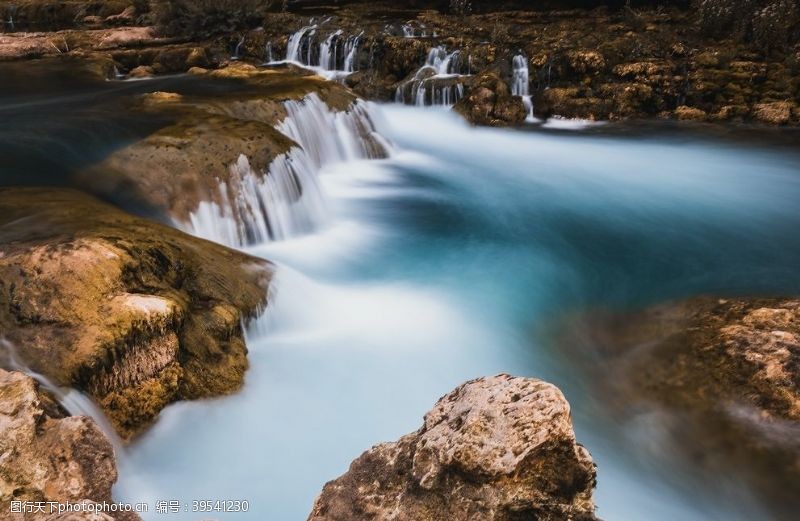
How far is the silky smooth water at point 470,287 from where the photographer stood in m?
4.23

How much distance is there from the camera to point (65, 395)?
12.0 ft

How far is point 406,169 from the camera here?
11.2m

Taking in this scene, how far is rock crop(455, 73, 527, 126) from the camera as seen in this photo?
13.7m

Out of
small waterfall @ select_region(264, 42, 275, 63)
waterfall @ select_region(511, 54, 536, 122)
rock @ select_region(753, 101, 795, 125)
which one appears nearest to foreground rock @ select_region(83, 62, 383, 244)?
waterfall @ select_region(511, 54, 536, 122)

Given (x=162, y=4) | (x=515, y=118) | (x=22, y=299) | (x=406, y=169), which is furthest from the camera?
(x=162, y=4)

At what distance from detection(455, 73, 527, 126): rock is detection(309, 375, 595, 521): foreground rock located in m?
11.7

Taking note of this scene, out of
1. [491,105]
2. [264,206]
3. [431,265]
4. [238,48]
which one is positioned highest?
[238,48]

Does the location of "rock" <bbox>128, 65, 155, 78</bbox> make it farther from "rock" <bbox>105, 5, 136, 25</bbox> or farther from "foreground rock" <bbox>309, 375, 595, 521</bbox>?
"foreground rock" <bbox>309, 375, 595, 521</bbox>

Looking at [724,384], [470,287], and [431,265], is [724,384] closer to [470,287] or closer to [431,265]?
[470,287]

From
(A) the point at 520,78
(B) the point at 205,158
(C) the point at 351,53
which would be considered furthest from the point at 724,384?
(C) the point at 351,53

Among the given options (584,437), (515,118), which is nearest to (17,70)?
(515,118)

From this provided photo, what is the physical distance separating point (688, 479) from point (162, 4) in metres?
21.3

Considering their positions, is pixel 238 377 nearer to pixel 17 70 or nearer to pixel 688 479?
pixel 688 479

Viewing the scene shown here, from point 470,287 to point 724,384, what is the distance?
3.24 m
